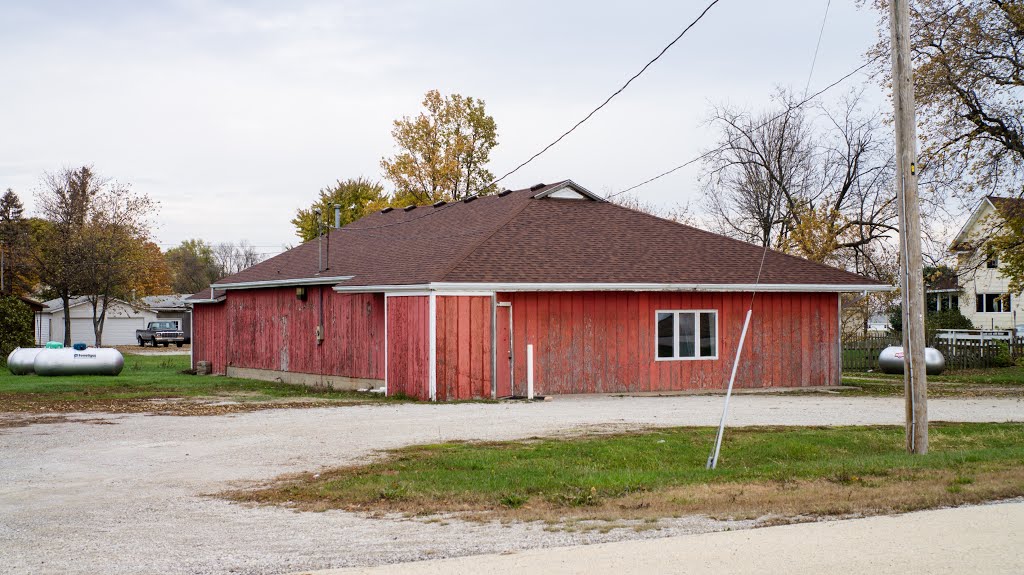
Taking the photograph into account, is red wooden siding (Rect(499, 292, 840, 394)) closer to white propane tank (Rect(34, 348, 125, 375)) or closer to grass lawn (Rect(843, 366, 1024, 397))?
grass lawn (Rect(843, 366, 1024, 397))

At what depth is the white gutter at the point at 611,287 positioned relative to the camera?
22266 millimetres

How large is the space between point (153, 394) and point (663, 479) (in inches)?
671

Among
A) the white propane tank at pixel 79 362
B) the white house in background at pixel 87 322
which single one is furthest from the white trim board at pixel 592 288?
the white house in background at pixel 87 322

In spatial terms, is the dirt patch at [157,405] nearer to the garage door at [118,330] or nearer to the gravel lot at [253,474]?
the gravel lot at [253,474]

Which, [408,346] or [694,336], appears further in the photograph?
[694,336]

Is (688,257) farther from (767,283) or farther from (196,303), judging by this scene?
(196,303)

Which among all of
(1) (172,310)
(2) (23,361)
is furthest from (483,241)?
(1) (172,310)

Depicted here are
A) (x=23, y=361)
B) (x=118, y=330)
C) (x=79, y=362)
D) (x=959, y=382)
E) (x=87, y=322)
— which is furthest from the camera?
(x=118, y=330)

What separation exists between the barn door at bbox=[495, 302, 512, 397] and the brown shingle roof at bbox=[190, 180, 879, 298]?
0.83 m

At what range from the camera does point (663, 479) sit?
1085 centimetres

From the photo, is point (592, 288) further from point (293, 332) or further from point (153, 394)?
point (153, 394)

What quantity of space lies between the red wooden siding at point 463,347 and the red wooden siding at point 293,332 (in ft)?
9.56

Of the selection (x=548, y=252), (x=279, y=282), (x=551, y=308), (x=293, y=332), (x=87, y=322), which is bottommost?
(x=293, y=332)

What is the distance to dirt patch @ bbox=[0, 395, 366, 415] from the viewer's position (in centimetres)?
1989
